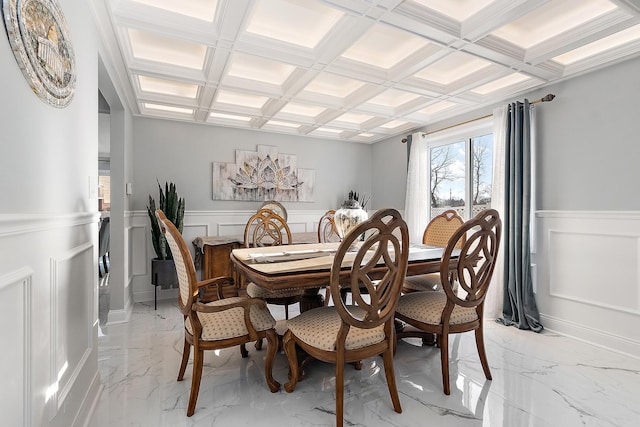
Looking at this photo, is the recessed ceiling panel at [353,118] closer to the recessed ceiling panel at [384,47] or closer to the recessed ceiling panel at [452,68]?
the recessed ceiling panel at [452,68]

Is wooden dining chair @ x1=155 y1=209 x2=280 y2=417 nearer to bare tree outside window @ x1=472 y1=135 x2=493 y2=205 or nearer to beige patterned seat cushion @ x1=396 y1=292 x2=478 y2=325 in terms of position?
beige patterned seat cushion @ x1=396 y1=292 x2=478 y2=325

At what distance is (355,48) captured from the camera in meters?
2.52

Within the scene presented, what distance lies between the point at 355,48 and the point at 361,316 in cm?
202

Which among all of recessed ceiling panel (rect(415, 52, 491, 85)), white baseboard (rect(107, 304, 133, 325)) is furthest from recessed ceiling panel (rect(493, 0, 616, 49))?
white baseboard (rect(107, 304, 133, 325))

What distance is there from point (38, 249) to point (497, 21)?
260 centimetres

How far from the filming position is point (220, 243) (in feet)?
11.7

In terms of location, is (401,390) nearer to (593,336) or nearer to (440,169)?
(593,336)

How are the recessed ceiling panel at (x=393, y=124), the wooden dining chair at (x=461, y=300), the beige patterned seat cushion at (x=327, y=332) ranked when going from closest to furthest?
the beige patterned seat cushion at (x=327, y=332), the wooden dining chair at (x=461, y=300), the recessed ceiling panel at (x=393, y=124)

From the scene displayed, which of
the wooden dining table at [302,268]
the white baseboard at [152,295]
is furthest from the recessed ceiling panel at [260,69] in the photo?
the white baseboard at [152,295]

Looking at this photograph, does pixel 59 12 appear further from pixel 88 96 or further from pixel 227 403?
pixel 227 403

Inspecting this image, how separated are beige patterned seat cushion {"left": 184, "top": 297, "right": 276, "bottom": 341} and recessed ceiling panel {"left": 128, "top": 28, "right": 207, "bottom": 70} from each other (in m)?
1.99

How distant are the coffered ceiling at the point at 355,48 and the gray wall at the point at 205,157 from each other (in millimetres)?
442

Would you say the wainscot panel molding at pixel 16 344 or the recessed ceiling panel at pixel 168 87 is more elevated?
the recessed ceiling panel at pixel 168 87

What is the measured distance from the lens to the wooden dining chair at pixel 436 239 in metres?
2.65
